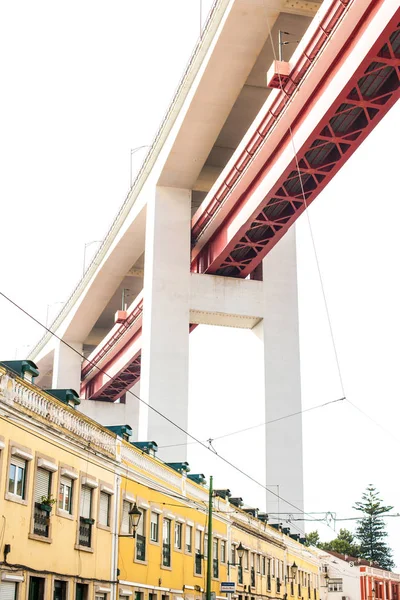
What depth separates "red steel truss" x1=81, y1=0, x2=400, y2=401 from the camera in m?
33.0

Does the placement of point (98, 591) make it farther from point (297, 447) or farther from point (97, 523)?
point (297, 447)

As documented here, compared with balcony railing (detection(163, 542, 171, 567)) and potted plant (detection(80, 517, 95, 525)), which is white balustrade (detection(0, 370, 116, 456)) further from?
balcony railing (detection(163, 542, 171, 567))

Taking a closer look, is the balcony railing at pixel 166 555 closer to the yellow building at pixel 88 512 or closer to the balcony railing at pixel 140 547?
the yellow building at pixel 88 512

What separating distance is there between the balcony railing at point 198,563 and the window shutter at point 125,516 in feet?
24.7

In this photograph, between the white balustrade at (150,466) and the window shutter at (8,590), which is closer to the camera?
the window shutter at (8,590)

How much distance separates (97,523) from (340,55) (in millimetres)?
19777

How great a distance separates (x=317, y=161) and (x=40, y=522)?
78.1ft

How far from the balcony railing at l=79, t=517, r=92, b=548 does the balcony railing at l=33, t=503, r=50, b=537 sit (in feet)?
7.41

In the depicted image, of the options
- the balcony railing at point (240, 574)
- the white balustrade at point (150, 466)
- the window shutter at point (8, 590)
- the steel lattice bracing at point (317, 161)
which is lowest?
the window shutter at point (8, 590)

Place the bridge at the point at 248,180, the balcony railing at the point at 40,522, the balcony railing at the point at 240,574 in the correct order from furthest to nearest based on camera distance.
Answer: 1. the balcony railing at the point at 240,574
2. the bridge at the point at 248,180
3. the balcony railing at the point at 40,522

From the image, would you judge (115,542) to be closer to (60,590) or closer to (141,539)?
(141,539)

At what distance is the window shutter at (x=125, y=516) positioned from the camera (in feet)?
87.7

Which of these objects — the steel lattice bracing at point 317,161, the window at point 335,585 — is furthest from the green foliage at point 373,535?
the steel lattice bracing at point 317,161

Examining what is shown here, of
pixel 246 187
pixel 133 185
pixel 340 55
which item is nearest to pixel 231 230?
pixel 246 187
